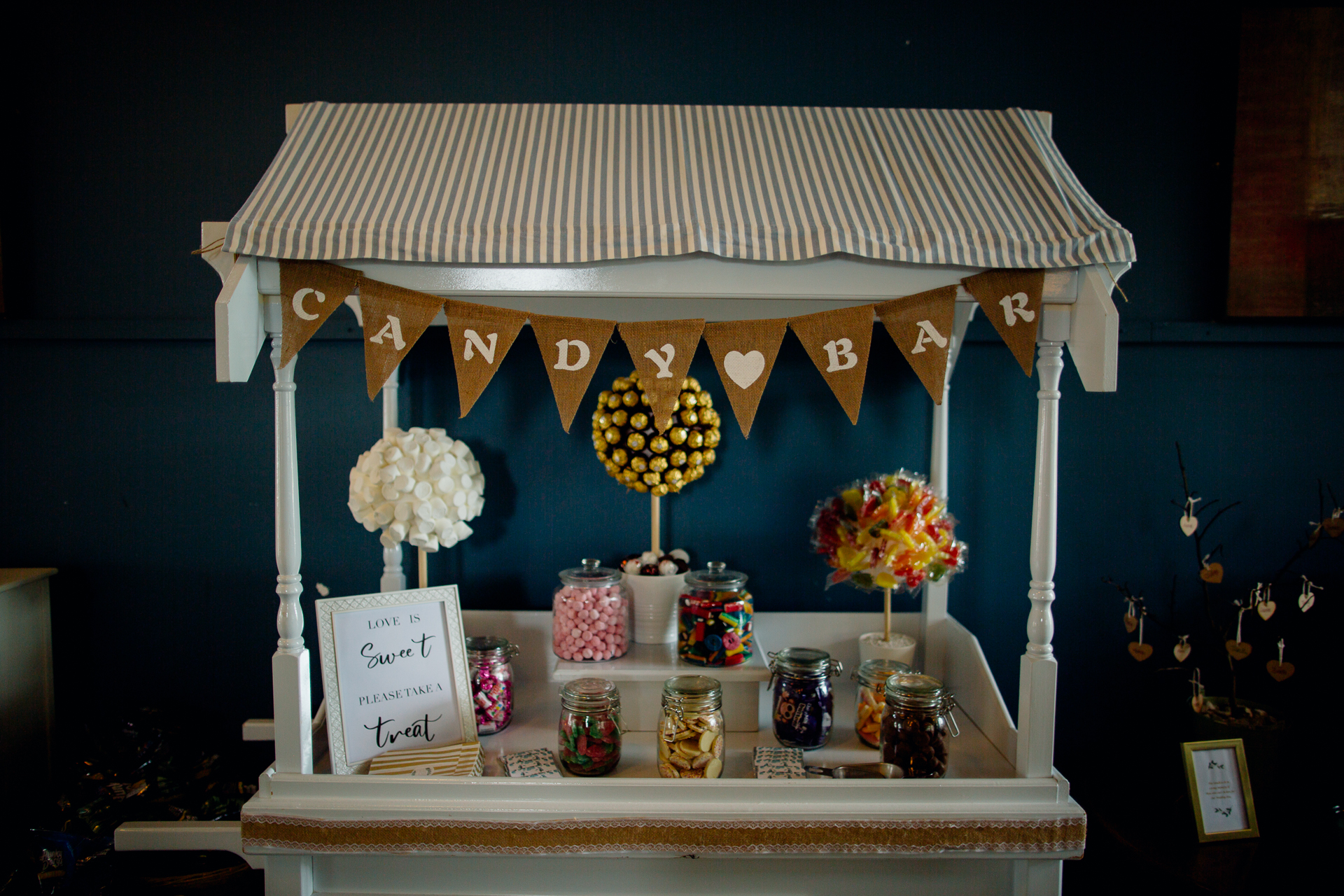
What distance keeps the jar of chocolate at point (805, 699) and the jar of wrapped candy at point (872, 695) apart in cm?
7

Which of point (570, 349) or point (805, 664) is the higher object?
point (570, 349)

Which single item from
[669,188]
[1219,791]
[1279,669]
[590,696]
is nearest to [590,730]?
[590,696]

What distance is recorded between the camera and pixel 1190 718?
5.88ft

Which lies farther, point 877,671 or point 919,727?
point 877,671

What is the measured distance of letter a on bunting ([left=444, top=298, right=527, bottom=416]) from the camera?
125cm

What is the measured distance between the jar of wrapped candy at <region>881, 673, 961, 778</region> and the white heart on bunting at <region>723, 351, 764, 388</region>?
24.1 inches

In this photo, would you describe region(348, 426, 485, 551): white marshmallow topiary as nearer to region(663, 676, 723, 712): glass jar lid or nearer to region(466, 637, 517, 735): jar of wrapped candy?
region(466, 637, 517, 735): jar of wrapped candy

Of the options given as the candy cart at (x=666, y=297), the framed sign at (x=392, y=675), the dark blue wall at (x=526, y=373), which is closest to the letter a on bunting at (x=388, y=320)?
the candy cart at (x=666, y=297)

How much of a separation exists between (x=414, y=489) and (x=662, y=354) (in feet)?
2.14

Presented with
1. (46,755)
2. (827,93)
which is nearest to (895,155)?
(827,93)

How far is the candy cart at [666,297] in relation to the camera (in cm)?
119

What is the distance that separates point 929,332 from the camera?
1240 mm

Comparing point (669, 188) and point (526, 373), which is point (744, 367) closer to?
point (669, 188)

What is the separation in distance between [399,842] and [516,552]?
73cm
